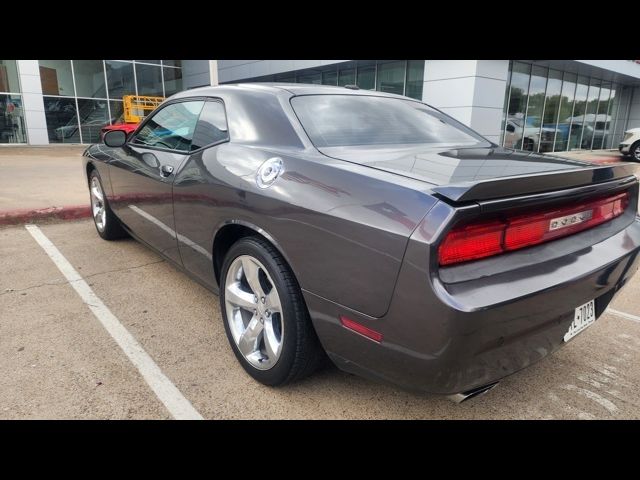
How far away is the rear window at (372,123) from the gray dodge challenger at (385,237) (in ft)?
0.05

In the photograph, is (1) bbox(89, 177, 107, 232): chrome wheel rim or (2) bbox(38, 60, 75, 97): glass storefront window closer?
(1) bbox(89, 177, 107, 232): chrome wheel rim

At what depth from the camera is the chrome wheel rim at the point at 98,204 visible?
4.71 meters

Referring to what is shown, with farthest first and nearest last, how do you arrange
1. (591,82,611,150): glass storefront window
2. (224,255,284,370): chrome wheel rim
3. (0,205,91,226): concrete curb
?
(591,82,611,150): glass storefront window < (0,205,91,226): concrete curb < (224,255,284,370): chrome wheel rim

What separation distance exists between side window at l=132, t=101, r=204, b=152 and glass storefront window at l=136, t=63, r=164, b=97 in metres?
19.0

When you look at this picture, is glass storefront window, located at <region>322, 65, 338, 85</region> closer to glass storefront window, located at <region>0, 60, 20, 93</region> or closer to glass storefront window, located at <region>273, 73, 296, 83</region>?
glass storefront window, located at <region>273, 73, 296, 83</region>

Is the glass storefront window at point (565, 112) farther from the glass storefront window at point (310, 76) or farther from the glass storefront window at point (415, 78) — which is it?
the glass storefront window at point (310, 76)

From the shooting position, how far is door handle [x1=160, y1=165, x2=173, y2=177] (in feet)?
10.2

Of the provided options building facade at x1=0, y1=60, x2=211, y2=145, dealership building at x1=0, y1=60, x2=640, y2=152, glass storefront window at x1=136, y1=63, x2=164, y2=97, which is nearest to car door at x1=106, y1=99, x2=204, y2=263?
dealership building at x1=0, y1=60, x2=640, y2=152

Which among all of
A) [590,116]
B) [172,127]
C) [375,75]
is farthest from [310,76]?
[172,127]

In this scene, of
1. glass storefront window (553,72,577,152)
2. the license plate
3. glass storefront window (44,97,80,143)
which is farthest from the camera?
glass storefront window (44,97,80,143)

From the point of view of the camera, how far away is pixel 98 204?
16.1ft

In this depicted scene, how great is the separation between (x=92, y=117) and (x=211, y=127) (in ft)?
62.7

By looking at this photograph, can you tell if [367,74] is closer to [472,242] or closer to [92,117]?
[92,117]

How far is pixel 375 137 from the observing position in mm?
2643
